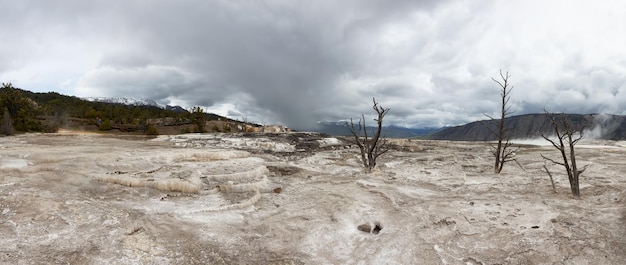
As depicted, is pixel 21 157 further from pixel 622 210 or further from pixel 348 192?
pixel 622 210

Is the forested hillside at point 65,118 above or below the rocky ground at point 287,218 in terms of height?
above

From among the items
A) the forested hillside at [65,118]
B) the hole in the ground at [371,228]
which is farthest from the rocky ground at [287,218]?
the forested hillside at [65,118]

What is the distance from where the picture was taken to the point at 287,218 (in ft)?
36.0

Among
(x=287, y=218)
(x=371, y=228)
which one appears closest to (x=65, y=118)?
(x=287, y=218)

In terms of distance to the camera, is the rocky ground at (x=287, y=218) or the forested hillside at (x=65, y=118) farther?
the forested hillside at (x=65, y=118)

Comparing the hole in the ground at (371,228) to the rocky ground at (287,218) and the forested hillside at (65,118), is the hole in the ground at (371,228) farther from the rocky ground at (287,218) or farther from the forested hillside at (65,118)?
the forested hillside at (65,118)

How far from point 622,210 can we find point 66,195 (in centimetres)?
1719

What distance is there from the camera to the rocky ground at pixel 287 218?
7.92 m

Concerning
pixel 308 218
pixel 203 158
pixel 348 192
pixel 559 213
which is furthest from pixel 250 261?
pixel 203 158

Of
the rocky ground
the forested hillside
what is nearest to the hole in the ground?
the rocky ground

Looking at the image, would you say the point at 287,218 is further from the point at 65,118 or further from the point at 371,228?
the point at 65,118

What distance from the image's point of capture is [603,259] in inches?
300

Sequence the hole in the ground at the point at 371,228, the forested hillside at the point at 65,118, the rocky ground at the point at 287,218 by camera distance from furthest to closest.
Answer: the forested hillside at the point at 65,118
the hole in the ground at the point at 371,228
the rocky ground at the point at 287,218

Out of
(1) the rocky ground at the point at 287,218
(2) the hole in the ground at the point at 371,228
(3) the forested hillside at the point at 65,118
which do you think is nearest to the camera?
(1) the rocky ground at the point at 287,218
